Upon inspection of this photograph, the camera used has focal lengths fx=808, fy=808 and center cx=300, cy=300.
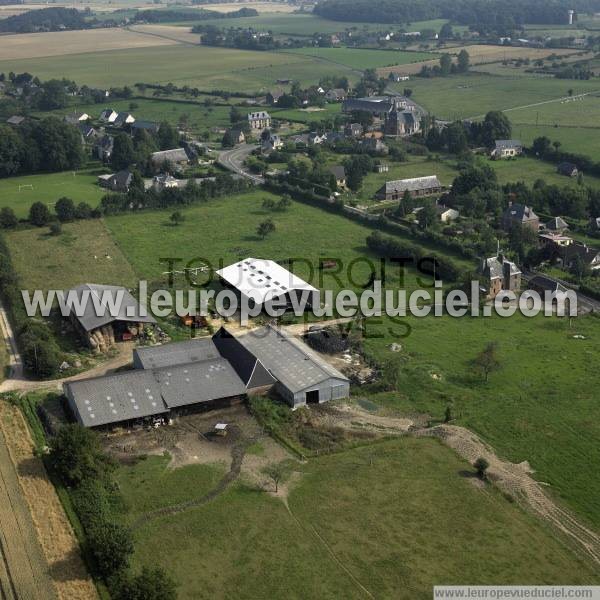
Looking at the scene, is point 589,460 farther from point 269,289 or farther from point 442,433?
point 269,289

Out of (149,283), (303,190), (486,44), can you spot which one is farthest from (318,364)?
(486,44)

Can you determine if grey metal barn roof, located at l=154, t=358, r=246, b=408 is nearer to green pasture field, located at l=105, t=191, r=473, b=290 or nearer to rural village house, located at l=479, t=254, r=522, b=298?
green pasture field, located at l=105, t=191, r=473, b=290

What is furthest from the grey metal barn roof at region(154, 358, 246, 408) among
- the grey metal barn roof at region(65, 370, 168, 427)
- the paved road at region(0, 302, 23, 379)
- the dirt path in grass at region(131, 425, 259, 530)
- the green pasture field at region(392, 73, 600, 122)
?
the green pasture field at region(392, 73, 600, 122)

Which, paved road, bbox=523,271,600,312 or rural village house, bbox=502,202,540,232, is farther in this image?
rural village house, bbox=502,202,540,232

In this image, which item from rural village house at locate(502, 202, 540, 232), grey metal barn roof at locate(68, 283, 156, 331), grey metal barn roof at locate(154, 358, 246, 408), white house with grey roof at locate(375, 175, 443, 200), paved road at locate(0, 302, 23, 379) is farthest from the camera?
white house with grey roof at locate(375, 175, 443, 200)

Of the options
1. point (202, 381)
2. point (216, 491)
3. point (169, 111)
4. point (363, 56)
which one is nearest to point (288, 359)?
point (202, 381)

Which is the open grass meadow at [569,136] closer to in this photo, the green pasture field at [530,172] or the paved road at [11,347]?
the green pasture field at [530,172]

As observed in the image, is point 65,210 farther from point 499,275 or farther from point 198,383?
point 499,275
